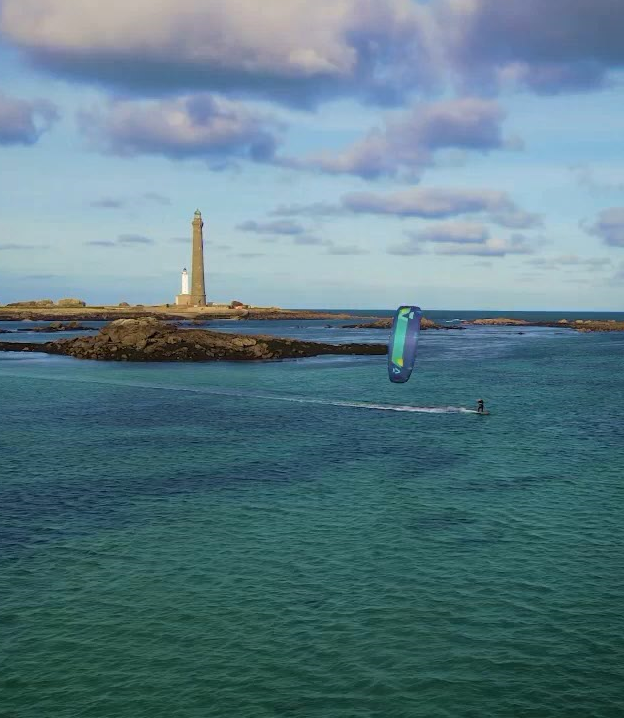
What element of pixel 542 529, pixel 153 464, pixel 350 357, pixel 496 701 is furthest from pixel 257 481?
pixel 350 357

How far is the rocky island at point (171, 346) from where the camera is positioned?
95.1m

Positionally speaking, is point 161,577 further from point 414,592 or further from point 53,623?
point 414,592

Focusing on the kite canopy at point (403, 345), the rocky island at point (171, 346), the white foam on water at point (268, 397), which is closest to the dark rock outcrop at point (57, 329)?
the rocky island at point (171, 346)

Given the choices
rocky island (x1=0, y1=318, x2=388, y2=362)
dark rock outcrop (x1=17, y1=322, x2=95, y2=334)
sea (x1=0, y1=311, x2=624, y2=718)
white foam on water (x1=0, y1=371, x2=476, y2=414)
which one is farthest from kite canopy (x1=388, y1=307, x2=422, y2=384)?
dark rock outcrop (x1=17, y1=322, x2=95, y2=334)

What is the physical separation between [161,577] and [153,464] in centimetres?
1491

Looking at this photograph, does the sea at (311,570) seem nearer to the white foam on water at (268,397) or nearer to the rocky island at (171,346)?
the white foam on water at (268,397)

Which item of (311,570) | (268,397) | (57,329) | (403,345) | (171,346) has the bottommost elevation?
(311,570)

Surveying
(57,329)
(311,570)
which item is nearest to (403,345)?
(311,570)

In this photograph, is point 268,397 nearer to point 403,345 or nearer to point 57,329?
point 403,345

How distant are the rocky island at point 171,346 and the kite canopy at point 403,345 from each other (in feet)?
176

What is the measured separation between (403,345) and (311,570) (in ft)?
78.4

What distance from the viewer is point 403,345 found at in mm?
42656

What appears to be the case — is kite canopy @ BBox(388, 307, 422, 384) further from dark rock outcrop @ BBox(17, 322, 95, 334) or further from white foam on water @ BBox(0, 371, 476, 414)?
dark rock outcrop @ BBox(17, 322, 95, 334)

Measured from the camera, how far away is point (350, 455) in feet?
120
